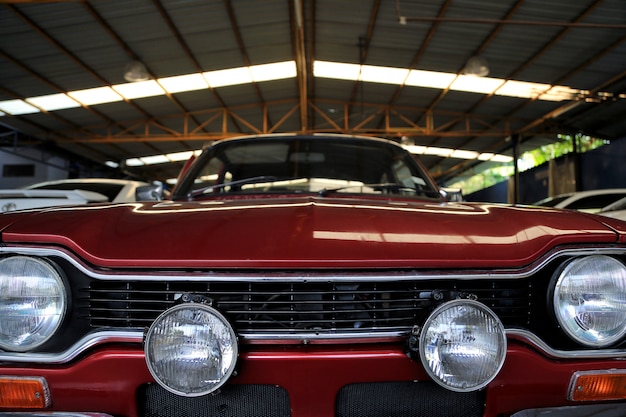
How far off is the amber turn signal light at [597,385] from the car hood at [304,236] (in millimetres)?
338

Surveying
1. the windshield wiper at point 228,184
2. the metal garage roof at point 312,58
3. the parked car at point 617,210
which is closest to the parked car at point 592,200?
the parked car at point 617,210

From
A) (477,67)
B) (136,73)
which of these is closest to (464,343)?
(477,67)

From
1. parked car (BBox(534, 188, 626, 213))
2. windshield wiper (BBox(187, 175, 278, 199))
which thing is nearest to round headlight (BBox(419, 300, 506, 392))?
windshield wiper (BBox(187, 175, 278, 199))

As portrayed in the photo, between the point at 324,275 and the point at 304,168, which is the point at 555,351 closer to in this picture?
the point at 324,275

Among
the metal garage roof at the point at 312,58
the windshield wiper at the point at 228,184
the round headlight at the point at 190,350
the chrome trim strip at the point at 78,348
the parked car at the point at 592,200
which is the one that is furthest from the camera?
the metal garage roof at the point at 312,58

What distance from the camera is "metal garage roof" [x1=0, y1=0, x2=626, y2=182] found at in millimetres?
10586

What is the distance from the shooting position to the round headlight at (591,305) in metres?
1.39

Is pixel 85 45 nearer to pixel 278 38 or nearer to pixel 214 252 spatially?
pixel 278 38

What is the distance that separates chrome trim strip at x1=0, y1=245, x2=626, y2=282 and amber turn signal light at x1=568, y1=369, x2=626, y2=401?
0.30m

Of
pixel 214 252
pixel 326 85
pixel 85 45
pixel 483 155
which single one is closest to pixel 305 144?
pixel 214 252

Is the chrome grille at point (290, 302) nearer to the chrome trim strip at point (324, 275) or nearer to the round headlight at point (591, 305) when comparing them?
the chrome trim strip at point (324, 275)

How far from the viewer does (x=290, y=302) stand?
135 centimetres

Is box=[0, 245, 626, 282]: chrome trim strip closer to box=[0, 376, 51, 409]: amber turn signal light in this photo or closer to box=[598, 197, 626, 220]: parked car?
box=[0, 376, 51, 409]: amber turn signal light

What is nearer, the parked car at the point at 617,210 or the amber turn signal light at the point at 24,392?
the amber turn signal light at the point at 24,392
